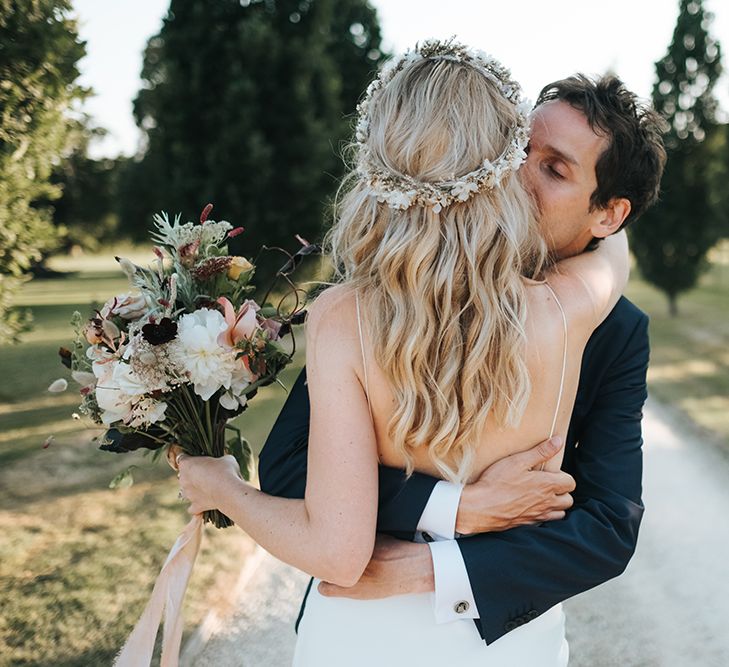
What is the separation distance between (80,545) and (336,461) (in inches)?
183

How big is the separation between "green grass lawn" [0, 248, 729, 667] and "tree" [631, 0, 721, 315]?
6.25 metres

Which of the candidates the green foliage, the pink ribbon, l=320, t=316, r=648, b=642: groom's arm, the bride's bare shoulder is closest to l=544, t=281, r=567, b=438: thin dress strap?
l=320, t=316, r=648, b=642: groom's arm

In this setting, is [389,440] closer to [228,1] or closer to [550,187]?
[550,187]

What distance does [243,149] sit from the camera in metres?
11.4

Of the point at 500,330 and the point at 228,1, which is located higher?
the point at 228,1

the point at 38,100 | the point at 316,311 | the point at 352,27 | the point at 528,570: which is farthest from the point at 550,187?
the point at 352,27

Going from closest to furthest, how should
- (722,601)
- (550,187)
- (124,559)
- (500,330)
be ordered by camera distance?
(500,330), (550,187), (722,601), (124,559)

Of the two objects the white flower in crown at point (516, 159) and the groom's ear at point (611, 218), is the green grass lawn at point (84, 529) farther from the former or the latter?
the groom's ear at point (611, 218)

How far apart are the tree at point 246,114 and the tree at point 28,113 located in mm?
4664

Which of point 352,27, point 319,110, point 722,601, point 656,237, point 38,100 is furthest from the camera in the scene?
point 352,27

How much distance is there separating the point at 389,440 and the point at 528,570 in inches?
20.2

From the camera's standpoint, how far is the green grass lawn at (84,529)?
444 cm

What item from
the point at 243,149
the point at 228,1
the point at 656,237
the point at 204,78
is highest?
the point at 228,1

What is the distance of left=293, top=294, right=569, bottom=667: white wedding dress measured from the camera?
1995 millimetres
